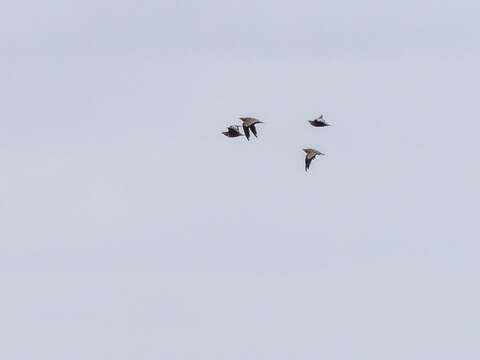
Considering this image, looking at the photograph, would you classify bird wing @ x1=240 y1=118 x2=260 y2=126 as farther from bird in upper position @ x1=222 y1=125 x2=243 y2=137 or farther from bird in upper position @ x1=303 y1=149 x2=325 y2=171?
bird in upper position @ x1=303 y1=149 x2=325 y2=171

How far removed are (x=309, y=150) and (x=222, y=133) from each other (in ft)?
38.2

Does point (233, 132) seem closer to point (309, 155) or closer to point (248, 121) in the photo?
point (248, 121)

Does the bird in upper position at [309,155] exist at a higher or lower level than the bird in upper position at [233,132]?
lower

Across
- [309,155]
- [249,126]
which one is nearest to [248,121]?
[249,126]

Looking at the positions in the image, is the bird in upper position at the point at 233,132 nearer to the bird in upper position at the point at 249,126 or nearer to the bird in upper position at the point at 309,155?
the bird in upper position at the point at 249,126

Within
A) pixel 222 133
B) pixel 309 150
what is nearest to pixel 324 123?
pixel 309 150

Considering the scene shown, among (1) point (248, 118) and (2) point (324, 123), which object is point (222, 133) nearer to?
(1) point (248, 118)

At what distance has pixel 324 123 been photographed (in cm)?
13338

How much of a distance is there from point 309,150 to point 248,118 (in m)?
9.10

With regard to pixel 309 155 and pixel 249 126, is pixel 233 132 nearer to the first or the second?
pixel 249 126

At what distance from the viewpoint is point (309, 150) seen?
5364 inches

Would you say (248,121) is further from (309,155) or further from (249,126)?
(309,155)

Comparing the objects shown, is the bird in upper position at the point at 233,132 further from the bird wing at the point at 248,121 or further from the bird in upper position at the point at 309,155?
the bird in upper position at the point at 309,155

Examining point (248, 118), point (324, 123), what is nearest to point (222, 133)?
point (248, 118)
